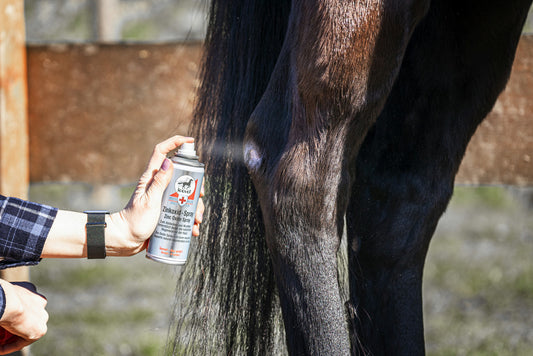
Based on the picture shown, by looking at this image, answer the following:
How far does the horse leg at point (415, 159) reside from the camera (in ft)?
3.95

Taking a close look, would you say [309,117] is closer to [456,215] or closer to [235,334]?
[235,334]

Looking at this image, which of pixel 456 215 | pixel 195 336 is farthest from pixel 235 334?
pixel 456 215

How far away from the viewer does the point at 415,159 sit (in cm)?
127

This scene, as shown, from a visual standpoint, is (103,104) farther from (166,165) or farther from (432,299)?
(432,299)

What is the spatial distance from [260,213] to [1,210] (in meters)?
0.49

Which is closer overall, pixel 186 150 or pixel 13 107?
pixel 186 150

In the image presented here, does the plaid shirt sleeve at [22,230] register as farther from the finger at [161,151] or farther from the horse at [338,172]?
the horse at [338,172]

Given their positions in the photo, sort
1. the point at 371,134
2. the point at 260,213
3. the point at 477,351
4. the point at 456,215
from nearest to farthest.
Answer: the point at 260,213 < the point at 371,134 < the point at 477,351 < the point at 456,215

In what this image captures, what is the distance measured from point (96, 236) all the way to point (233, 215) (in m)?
0.30

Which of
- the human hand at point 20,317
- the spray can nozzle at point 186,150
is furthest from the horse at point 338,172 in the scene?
the human hand at point 20,317

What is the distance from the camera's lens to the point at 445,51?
1221 millimetres

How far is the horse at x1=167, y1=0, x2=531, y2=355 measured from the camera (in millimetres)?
1062

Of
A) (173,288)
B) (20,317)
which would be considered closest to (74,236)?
(20,317)

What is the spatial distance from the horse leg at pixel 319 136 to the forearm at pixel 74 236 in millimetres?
269
